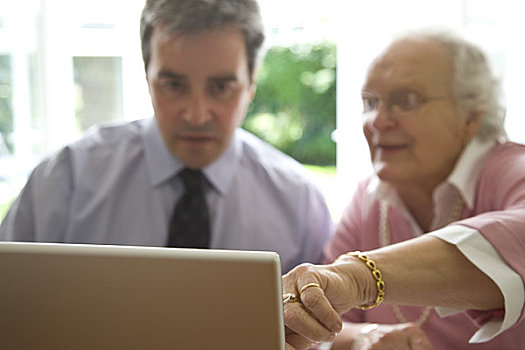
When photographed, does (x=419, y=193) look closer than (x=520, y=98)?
Yes

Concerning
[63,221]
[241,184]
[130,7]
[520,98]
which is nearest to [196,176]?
[241,184]

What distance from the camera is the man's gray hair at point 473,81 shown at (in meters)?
1.27

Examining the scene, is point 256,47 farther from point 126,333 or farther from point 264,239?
point 126,333

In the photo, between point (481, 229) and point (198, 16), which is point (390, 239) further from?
point (198, 16)

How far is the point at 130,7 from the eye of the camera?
2979mm

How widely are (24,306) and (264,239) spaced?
2.66ft

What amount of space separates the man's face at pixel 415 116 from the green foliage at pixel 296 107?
22.4 feet

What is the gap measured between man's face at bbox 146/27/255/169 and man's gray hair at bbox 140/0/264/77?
1 centimetres

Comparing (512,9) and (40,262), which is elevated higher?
(512,9)

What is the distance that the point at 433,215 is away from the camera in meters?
1.36

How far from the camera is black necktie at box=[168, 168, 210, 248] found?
1428mm

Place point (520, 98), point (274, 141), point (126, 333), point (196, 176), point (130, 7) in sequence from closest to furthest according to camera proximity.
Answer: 1. point (126, 333)
2. point (196, 176)
3. point (520, 98)
4. point (130, 7)
5. point (274, 141)

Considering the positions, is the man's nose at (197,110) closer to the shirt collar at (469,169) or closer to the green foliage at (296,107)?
the shirt collar at (469,169)

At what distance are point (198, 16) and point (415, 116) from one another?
508mm
